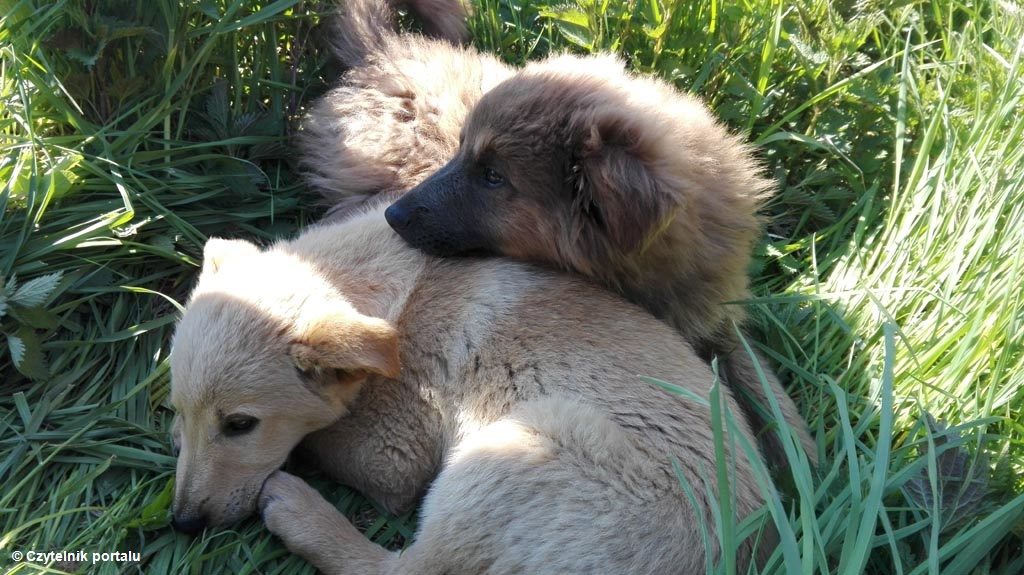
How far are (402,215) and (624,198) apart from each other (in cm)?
93

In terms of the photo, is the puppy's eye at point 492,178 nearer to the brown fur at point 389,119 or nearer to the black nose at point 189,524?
the brown fur at point 389,119

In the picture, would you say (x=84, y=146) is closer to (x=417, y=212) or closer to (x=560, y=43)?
(x=417, y=212)

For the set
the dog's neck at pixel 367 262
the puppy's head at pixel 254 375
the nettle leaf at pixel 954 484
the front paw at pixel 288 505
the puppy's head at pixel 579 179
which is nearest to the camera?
the nettle leaf at pixel 954 484

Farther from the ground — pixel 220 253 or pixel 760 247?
pixel 760 247

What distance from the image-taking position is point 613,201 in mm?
3363

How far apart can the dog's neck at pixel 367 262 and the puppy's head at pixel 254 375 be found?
0.14 m

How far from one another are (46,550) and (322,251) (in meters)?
1.47

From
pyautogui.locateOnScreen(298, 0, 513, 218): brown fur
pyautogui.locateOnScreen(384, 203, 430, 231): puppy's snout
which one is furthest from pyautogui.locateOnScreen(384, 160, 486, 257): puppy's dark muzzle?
pyautogui.locateOnScreen(298, 0, 513, 218): brown fur

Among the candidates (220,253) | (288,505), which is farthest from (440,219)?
(288,505)

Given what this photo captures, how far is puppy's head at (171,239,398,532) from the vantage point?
10.3ft

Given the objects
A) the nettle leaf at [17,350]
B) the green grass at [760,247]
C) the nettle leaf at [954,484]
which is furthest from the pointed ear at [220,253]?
the nettle leaf at [954,484]

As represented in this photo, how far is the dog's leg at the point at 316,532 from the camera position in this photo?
322cm

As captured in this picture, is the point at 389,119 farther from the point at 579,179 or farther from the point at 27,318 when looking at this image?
the point at 27,318

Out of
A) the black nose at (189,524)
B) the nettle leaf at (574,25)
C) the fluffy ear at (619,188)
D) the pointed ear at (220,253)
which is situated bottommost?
the black nose at (189,524)
